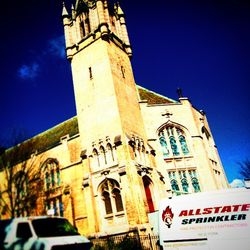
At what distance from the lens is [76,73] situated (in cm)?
2539

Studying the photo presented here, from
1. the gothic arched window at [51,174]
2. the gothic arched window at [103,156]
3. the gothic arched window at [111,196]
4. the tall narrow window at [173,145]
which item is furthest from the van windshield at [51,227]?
the tall narrow window at [173,145]

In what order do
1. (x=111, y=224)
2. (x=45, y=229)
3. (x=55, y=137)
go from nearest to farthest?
(x=45, y=229), (x=111, y=224), (x=55, y=137)

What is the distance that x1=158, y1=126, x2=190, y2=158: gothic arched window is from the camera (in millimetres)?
23809

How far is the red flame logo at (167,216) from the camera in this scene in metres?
11.3

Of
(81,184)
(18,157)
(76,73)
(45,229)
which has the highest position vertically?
(76,73)

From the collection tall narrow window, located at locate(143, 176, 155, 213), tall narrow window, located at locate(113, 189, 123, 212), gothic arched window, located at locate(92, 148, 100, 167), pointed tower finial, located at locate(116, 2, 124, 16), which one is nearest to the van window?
tall narrow window, located at locate(113, 189, 123, 212)

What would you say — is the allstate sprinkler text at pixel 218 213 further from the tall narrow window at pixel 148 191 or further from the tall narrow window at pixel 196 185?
the tall narrow window at pixel 196 185

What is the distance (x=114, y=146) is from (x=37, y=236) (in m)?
11.6

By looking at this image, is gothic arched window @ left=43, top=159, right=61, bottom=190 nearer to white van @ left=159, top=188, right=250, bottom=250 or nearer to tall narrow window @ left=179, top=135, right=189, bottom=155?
tall narrow window @ left=179, top=135, right=189, bottom=155

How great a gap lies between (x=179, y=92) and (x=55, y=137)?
1517 centimetres

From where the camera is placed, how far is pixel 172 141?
2441 centimetres

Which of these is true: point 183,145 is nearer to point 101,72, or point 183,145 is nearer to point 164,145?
point 164,145

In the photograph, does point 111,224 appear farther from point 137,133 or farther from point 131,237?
point 137,133

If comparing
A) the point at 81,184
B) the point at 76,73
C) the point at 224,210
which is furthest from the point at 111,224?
the point at 76,73
